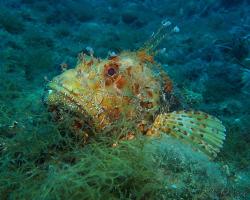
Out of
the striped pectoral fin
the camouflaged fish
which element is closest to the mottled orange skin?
the camouflaged fish

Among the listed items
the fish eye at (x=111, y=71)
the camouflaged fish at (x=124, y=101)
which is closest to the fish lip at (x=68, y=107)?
the camouflaged fish at (x=124, y=101)

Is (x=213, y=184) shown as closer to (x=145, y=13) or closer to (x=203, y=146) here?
(x=203, y=146)

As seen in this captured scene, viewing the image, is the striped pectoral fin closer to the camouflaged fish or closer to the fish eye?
the camouflaged fish

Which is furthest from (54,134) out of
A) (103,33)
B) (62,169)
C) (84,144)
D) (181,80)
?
(103,33)

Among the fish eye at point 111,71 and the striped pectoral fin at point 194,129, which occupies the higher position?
the fish eye at point 111,71

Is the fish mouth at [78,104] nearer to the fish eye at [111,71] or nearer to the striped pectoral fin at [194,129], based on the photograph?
the fish eye at [111,71]

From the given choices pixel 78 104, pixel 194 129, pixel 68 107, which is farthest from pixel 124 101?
pixel 194 129
